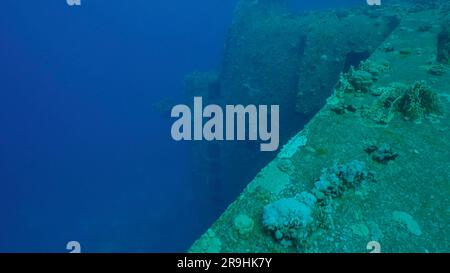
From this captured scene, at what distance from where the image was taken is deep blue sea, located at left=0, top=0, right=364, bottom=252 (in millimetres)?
29562

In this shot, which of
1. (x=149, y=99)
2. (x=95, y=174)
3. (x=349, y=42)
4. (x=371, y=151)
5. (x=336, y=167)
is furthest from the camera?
(x=149, y=99)

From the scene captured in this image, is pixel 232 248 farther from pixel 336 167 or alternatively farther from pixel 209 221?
pixel 209 221

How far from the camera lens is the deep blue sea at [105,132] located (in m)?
29.6

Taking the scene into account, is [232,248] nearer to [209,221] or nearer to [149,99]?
[209,221]

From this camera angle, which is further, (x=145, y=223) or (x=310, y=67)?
(x=145, y=223)

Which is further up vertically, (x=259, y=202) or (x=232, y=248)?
(x=259, y=202)

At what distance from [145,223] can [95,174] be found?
16.0 meters

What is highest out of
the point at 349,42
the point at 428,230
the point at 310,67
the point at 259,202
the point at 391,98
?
the point at 349,42

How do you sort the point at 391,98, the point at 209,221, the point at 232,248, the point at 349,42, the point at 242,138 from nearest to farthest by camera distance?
the point at 232,248
the point at 391,98
the point at 349,42
the point at 242,138
the point at 209,221

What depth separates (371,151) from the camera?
14.7ft

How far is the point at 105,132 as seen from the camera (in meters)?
52.3
